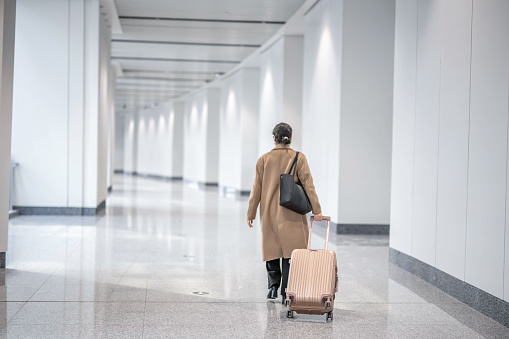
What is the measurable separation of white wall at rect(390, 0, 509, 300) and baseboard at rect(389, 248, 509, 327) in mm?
79

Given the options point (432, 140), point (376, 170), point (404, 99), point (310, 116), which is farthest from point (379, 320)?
point (310, 116)

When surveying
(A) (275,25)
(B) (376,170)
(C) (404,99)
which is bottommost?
(B) (376,170)

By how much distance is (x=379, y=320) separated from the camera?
20.0 feet

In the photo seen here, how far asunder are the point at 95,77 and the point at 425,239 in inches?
385

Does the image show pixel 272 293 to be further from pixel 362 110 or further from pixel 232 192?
pixel 232 192

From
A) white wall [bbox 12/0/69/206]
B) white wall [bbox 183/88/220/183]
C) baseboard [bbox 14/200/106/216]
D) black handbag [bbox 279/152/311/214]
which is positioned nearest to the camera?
black handbag [bbox 279/152/311/214]

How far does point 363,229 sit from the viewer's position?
524 inches

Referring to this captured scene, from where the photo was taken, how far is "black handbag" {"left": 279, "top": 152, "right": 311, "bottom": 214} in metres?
6.21

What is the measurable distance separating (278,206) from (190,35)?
14.7 m

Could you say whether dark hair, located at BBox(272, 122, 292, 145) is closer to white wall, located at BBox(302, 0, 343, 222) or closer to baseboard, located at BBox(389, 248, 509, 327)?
baseboard, located at BBox(389, 248, 509, 327)

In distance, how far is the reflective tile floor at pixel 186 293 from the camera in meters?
5.64

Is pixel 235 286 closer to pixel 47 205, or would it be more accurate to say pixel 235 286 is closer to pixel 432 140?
pixel 432 140

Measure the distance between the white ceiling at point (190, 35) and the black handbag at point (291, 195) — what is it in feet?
32.7

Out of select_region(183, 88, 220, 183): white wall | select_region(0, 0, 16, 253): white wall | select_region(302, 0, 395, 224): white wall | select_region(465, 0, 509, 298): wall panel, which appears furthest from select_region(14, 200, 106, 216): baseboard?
select_region(183, 88, 220, 183): white wall
